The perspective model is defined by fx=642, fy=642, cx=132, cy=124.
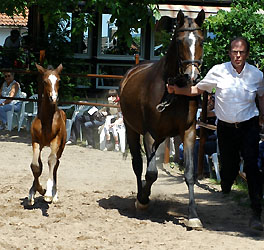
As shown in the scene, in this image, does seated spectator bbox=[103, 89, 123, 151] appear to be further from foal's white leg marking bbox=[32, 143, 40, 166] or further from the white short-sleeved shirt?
the white short-sleeved shirt

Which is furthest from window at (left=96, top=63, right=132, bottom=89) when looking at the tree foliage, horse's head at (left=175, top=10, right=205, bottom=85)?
horse's head at (left=175, top=10, right=205, bottom=85)

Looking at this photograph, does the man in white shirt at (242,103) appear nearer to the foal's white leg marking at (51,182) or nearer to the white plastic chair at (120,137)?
the foal's white leg marking at (51,182)

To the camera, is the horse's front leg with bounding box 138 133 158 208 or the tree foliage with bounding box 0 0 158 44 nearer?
the horse's front leg with bounding box 138 133 158 208

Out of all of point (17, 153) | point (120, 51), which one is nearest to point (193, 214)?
point (17, 153)

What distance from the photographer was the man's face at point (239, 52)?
634cm

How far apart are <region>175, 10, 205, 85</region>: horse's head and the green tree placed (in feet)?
10.7

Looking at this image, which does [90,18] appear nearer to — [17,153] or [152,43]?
[17,153]

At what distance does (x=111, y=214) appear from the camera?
7.31 meters

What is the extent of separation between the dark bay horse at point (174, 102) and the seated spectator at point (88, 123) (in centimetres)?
556

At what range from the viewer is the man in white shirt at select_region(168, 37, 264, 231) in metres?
6.39

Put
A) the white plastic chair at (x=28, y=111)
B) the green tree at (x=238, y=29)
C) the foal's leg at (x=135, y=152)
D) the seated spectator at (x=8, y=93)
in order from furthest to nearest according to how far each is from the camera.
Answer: the white plastic chair at (x=28, y=111)
the seated spectator at (x=8, y=93)
the green tree at (x=238, y=29)
the foal's leg at (x=135, y=152)

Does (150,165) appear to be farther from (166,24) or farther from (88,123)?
(166,24)

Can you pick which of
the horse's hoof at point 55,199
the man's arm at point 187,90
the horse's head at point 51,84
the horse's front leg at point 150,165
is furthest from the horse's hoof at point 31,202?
the man's arm at point 187,90

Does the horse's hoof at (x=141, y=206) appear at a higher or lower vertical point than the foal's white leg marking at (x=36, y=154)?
lower
